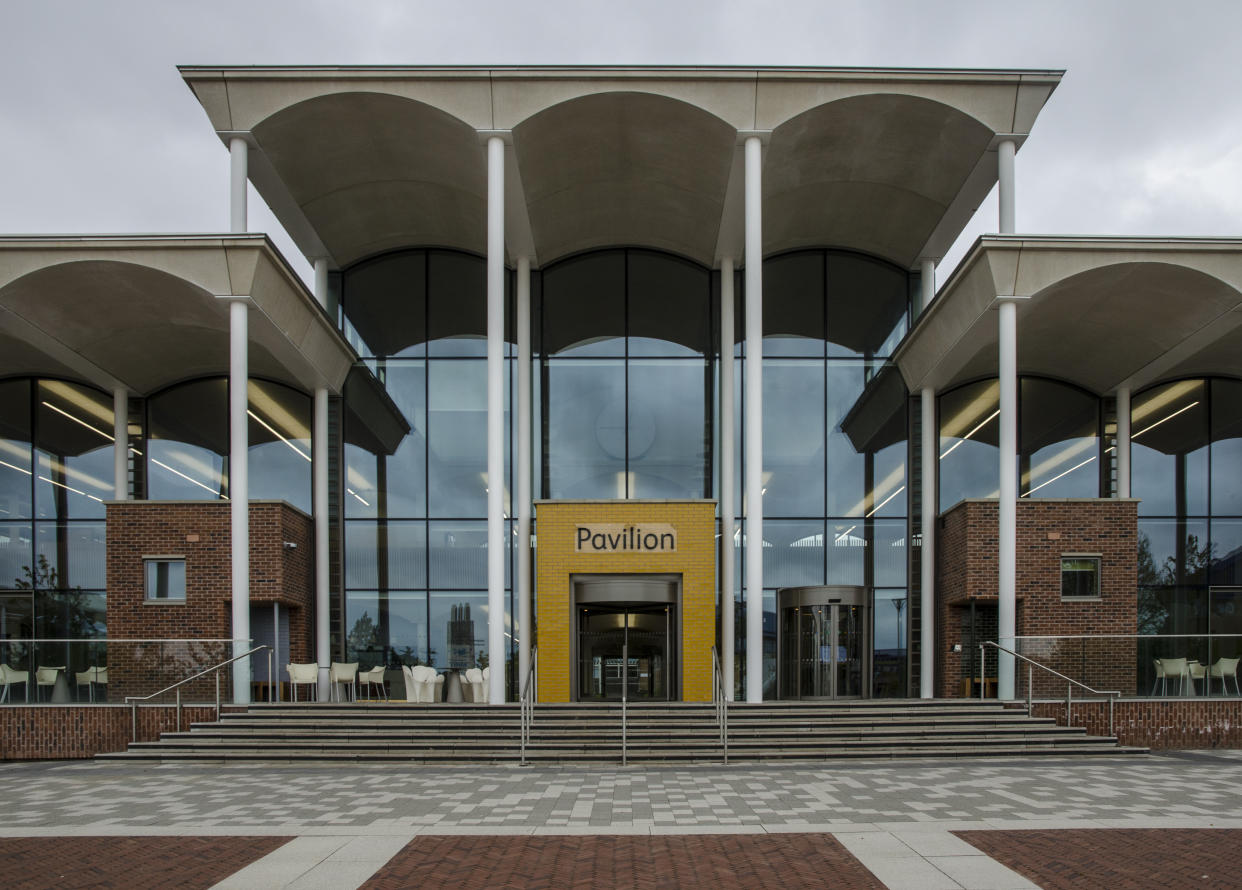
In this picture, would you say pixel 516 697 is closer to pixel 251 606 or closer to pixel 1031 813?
pixel 251 606

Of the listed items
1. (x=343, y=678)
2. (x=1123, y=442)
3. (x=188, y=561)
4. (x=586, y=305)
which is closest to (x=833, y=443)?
(x=586, y=305)

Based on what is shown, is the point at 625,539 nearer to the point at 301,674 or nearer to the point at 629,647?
the point at 629,647

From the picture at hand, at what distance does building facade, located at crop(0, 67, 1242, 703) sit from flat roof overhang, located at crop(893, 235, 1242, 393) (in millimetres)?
85

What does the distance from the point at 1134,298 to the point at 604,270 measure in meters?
9.69

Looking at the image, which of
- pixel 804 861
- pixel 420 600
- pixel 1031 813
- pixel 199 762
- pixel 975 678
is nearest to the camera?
pixel 804 861

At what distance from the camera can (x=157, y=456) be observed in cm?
2058

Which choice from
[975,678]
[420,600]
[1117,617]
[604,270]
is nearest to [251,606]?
[420,600]

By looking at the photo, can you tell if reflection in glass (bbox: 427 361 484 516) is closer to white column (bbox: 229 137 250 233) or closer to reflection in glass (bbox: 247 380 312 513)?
reflection in glass (bbox: 247 380 312 513)

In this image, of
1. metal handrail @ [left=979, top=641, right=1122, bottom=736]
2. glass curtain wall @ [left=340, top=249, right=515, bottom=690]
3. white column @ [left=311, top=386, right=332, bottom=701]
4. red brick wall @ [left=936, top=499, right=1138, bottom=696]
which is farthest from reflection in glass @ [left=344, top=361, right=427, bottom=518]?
metal handrail @ [left=979, top=641, right=1122, bottom=736]

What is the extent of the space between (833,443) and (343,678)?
10.2 meters

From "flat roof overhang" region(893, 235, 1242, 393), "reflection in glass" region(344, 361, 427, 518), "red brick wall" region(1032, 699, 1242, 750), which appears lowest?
"red brick wall" region(1032, 699, 1242, 750)

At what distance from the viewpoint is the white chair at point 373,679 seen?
1866 cm

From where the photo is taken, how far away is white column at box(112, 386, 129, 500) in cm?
2012

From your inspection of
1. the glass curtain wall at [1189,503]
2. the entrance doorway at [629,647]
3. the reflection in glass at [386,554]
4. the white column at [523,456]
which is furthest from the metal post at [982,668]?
the reflection in glass at [386,554]
